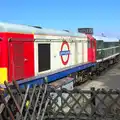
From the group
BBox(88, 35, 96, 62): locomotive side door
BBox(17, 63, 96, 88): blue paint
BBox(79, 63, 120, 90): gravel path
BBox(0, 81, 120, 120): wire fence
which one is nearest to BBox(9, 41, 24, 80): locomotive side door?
BBox(17, 63, 96, 88): blue paint

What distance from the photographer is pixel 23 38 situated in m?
10.4

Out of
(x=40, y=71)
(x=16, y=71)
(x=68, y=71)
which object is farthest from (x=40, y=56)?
(x=68, y=71)

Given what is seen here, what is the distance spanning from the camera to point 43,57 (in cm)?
1203

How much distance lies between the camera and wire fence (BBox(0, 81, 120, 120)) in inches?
282

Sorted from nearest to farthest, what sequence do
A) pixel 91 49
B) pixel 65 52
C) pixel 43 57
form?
pixel 43 57 → pixel 65 52 → pixel 91 49

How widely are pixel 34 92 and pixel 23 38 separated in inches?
124

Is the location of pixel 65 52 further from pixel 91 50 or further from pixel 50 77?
pixel 91 50

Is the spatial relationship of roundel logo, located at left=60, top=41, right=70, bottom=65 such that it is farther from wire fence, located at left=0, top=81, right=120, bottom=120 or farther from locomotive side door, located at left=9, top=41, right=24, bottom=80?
wire fence, located at left=0, top=81, right=120, bottom=120

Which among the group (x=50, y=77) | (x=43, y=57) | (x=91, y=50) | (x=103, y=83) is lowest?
(x=103, y=83)

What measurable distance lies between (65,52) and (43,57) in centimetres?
305

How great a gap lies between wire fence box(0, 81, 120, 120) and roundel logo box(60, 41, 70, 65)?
20.0 feet

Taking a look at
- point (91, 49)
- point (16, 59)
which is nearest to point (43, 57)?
point (16, 59)

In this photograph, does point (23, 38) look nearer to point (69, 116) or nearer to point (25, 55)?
point (25, 55)

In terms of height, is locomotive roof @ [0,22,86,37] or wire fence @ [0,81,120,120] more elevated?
locomotive roof @ [0,22,86,37]
